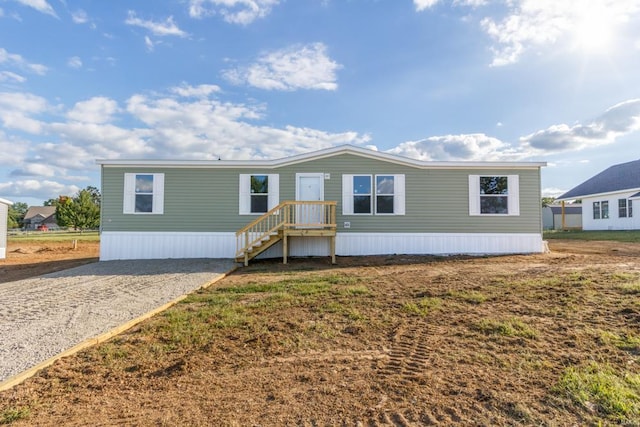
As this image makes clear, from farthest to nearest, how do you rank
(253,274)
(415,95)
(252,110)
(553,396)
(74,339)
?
(252,110)
(415,95)
(253,274)
(74,339)
(553,396)

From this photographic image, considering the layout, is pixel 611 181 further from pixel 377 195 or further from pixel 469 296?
pixel 469 296

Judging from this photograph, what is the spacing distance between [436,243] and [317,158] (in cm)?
476

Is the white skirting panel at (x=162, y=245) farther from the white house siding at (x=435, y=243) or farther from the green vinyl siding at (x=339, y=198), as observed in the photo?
the white house siding at (x=435, y=243)

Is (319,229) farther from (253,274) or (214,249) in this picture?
(214,249)

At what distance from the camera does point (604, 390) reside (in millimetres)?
2191

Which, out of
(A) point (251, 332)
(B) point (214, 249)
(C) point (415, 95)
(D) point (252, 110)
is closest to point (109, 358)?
Answer: (A) point (251, 332)

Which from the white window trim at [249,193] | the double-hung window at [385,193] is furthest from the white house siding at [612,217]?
the white window trim at [249,193]

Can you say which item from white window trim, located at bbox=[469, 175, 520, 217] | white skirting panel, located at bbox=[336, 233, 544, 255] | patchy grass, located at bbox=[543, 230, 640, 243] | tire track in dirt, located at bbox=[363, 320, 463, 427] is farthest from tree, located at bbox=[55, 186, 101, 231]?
patchy grass, located at bbox=[543, 230, 640, 243]

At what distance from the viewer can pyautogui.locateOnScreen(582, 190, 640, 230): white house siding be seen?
1894 centimetres

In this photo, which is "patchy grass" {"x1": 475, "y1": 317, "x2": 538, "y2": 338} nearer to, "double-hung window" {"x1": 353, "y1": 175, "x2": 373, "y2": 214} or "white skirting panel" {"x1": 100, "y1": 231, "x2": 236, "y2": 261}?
"double-hung window" {"x1": 353, "y1": 175, "x2": 373, "y2": 214}

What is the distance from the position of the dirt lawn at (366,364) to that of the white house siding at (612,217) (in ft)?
62.4

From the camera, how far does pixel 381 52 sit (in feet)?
39.3

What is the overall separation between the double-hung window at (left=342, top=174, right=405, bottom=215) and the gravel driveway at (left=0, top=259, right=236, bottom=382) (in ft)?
14.4

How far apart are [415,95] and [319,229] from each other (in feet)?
24.4
